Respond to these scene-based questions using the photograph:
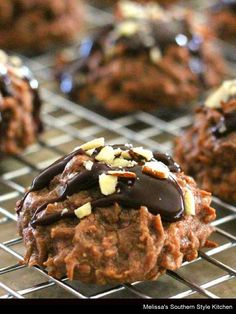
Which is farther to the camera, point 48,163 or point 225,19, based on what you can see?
point 225,19

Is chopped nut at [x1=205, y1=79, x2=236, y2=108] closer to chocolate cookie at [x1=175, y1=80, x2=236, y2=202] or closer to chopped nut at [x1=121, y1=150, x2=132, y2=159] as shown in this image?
chocolate cookie at [x1=175, y1=80, x2=236, y2=202]

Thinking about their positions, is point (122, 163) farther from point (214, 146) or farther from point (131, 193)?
point (214, 146)

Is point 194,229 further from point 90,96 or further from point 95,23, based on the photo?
point 95,23

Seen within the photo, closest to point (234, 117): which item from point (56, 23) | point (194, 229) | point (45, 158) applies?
point (194, 229)

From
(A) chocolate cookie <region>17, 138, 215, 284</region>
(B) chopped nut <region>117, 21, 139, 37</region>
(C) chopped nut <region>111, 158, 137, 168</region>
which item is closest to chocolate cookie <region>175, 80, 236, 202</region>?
(A) chocolate cookie <region>17, 138, 215, 284</region>

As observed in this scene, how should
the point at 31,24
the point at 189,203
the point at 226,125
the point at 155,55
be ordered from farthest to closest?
the point at 31,24 < the point at 155,55 < the point at 226,125 < the point at 189,203

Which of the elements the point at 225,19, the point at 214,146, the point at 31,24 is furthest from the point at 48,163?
the point at 225,19
